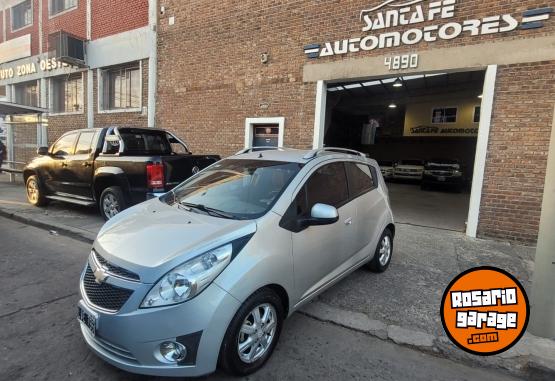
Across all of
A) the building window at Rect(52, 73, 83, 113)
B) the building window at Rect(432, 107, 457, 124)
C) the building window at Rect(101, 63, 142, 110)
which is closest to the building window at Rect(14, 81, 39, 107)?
the building window at Rect(52, 73, 83, 113)

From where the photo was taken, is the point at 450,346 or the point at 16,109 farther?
the point at 16,109

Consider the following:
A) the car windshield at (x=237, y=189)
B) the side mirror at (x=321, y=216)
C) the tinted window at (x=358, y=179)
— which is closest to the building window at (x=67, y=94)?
the car windshield at (x=237, y=189)

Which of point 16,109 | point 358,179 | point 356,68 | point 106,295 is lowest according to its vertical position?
point 106,295

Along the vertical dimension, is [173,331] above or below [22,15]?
below

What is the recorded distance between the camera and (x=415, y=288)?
435 centimetres

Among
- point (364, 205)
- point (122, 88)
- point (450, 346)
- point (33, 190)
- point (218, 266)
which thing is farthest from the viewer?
point (122, 88)

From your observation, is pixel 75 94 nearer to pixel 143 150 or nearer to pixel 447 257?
pixel 143 150

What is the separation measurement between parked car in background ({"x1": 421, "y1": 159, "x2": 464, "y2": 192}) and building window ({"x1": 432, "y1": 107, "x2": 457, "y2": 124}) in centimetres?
604

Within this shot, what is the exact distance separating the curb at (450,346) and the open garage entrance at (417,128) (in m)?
8.11

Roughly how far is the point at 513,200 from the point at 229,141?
7161mm

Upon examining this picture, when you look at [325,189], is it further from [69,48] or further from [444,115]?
[444,115]

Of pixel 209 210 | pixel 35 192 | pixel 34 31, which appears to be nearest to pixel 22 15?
pixel 34 31

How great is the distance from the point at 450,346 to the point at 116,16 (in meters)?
14.4

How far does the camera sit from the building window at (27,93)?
17203 mm
